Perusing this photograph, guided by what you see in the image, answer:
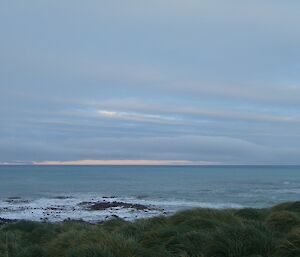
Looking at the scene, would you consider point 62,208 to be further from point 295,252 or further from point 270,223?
point 295,252

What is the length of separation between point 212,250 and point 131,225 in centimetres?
416

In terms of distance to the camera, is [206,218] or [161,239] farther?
[206,218]

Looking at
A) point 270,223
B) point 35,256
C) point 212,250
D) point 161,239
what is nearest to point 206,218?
point 270,223

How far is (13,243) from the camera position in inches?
448

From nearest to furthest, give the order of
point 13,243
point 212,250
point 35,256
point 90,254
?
point 90,254 < point 212,250 < point 35,256 < point 13,243

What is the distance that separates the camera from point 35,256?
32.4 ft

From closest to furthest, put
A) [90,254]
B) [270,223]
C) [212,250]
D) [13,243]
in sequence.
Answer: [90,254]
[212,250]
[13,243]
[270,223]

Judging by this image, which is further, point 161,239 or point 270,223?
point 270,223

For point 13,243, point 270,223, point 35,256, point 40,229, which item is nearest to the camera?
point 35,256

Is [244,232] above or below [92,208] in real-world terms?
above

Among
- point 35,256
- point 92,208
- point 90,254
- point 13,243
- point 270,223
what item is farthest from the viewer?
point 92,208

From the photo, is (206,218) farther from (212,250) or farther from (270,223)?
(212,250)

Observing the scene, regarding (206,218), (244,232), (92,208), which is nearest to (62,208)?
(92,208)

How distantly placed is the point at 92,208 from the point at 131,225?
24827 millimetres
